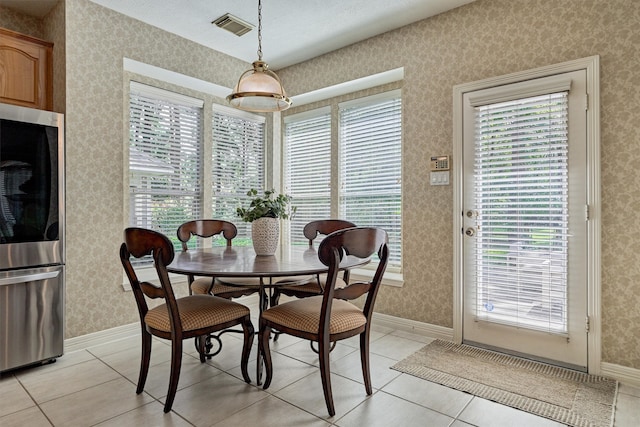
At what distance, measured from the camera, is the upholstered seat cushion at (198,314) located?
204 cm

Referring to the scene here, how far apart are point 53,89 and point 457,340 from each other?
3851 mm

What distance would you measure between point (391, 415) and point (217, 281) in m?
1.49

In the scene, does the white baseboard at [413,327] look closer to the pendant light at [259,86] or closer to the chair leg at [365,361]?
the chair leg at [365,361]

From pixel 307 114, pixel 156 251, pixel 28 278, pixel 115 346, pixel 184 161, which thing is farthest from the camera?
pixel 307 114

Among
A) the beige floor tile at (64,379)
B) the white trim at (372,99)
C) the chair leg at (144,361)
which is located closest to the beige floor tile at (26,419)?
the beige floor tile at (64,379)

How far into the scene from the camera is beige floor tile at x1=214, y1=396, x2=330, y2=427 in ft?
6.22

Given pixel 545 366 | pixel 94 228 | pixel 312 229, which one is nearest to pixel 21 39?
pixel 94 228

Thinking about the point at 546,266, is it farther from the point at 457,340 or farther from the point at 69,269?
the point at 69,269

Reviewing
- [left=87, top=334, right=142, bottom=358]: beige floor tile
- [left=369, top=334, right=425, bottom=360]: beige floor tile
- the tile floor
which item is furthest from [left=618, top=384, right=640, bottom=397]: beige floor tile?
[left=87, top=334, right=142, bottom=358]: beige floor tile

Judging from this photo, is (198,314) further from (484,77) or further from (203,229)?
(484,77)

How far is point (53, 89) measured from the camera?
3012 millimetres

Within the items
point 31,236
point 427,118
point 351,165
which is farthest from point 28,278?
point 427,118

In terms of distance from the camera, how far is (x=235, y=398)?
7.09ft

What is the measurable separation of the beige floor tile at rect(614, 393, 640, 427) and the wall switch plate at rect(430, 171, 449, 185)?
1774 mm
